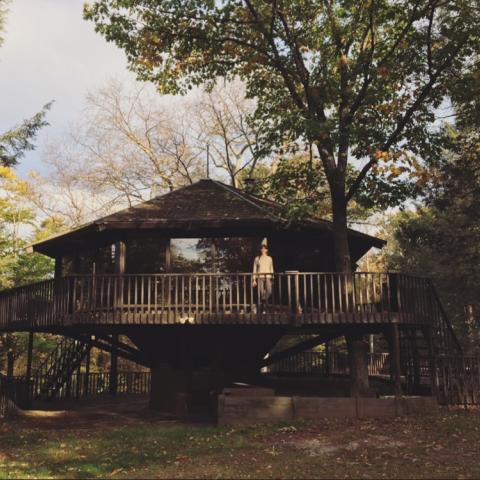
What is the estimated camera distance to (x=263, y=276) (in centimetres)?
1667

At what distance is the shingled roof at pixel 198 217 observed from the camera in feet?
57.0

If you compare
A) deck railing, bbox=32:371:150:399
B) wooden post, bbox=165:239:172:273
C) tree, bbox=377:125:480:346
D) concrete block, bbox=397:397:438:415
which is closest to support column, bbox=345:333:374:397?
concrete block, bbox=397:397:438:415

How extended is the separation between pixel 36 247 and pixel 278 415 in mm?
11001

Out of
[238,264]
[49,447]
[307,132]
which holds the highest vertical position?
[307,132]

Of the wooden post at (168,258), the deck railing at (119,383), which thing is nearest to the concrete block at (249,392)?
the wooden post at (168,258)

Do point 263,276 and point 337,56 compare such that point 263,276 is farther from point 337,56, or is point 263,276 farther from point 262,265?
point 337,56

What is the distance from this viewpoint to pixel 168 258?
17938mm

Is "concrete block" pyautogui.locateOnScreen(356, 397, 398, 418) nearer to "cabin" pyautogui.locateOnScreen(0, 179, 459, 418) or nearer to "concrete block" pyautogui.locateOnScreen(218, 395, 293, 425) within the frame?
"cabin" pyautogui.locateOnScreen(0, 179, 459, 418)

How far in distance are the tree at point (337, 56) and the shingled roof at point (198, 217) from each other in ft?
6.41

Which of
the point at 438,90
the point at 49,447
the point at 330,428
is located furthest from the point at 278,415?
the point at 438,90

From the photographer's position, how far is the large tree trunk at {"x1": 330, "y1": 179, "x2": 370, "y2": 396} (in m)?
16.9

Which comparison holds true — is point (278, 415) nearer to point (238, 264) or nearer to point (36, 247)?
point (238, 264)

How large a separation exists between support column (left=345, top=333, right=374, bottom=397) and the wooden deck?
1252mm

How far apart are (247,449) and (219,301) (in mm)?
5590
